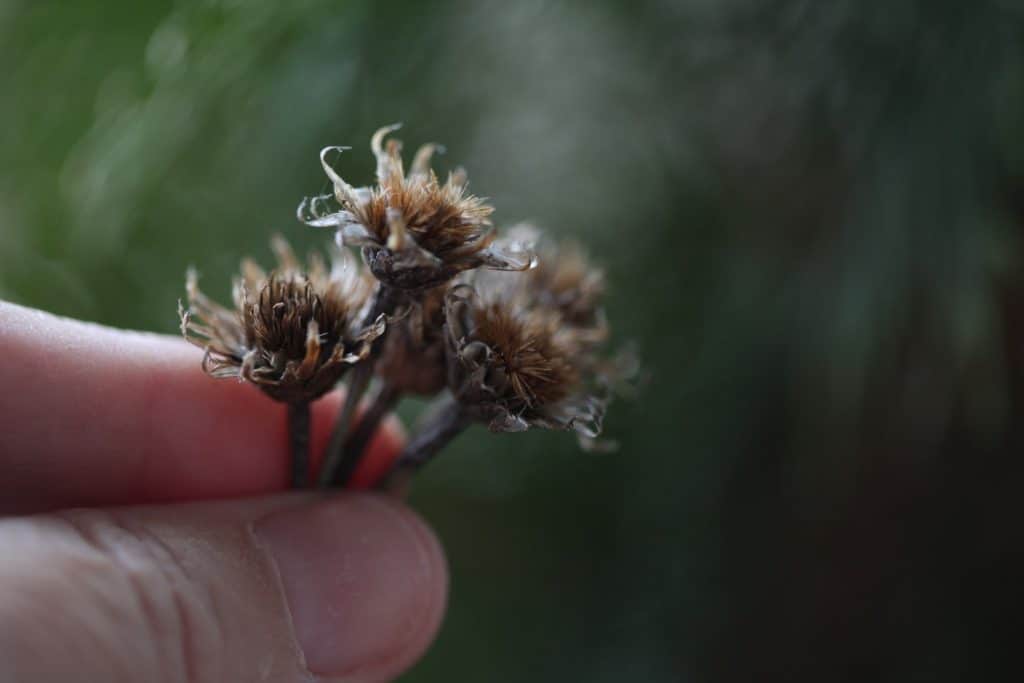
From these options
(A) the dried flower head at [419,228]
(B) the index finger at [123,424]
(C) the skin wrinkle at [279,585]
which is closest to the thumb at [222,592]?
(C) the skin wrinkle at [279,585]

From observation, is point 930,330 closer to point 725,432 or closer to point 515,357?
point 725,432

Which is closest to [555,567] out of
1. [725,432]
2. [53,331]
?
[725,432]

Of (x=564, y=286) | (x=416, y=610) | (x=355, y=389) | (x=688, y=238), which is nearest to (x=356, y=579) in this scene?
(x=416, y=610)

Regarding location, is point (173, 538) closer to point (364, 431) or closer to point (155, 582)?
point (155, 582)

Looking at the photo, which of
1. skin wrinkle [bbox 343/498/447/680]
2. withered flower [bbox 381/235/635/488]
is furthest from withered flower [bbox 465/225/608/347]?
skin wrinkle [bbox 343/498/447/680]

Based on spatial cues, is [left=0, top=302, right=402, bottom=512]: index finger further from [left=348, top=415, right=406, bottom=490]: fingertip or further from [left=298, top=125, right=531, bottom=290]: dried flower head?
[left=298, top=125, right=531, bottom=290]: dried flower head

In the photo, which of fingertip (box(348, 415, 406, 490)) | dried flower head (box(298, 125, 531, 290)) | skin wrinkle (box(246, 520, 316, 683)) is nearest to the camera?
dried flower head (box(298, 125, 531, 290))
